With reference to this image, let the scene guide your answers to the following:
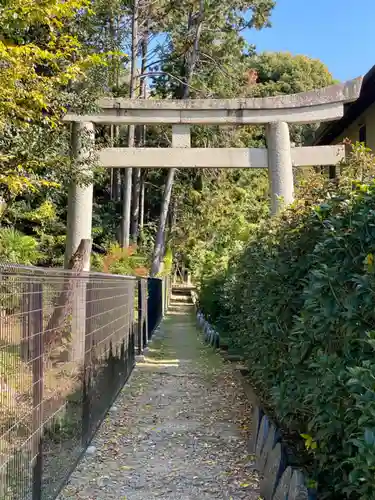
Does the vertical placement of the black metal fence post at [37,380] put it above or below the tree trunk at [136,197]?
below

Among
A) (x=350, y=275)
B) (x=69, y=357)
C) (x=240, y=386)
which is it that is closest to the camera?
(x=350, y=275)

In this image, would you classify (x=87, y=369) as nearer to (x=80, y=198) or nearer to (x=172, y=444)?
(x=172, y=444)

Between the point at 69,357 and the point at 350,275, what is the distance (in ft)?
7.29

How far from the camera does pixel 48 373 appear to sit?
3047 millimetres

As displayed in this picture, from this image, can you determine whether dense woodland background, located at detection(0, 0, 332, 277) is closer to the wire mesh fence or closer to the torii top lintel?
the torii top lintel

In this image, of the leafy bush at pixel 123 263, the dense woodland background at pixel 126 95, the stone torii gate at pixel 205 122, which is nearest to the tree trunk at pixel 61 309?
the dense woodland background at pixel 126 95

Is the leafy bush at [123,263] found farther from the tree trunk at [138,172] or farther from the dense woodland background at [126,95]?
the tree trunk at [138,172]

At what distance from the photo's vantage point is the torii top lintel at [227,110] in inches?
388

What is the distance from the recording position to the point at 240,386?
6762 mm

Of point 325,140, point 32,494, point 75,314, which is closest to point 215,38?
point 325,140

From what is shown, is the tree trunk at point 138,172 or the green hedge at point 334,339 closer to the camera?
the green hedge at point 334,339

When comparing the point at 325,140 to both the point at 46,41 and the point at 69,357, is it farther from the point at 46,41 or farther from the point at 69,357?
the point at 69,357

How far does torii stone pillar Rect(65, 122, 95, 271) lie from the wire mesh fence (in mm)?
4886

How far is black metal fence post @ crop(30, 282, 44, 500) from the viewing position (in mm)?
Answer: 2650
